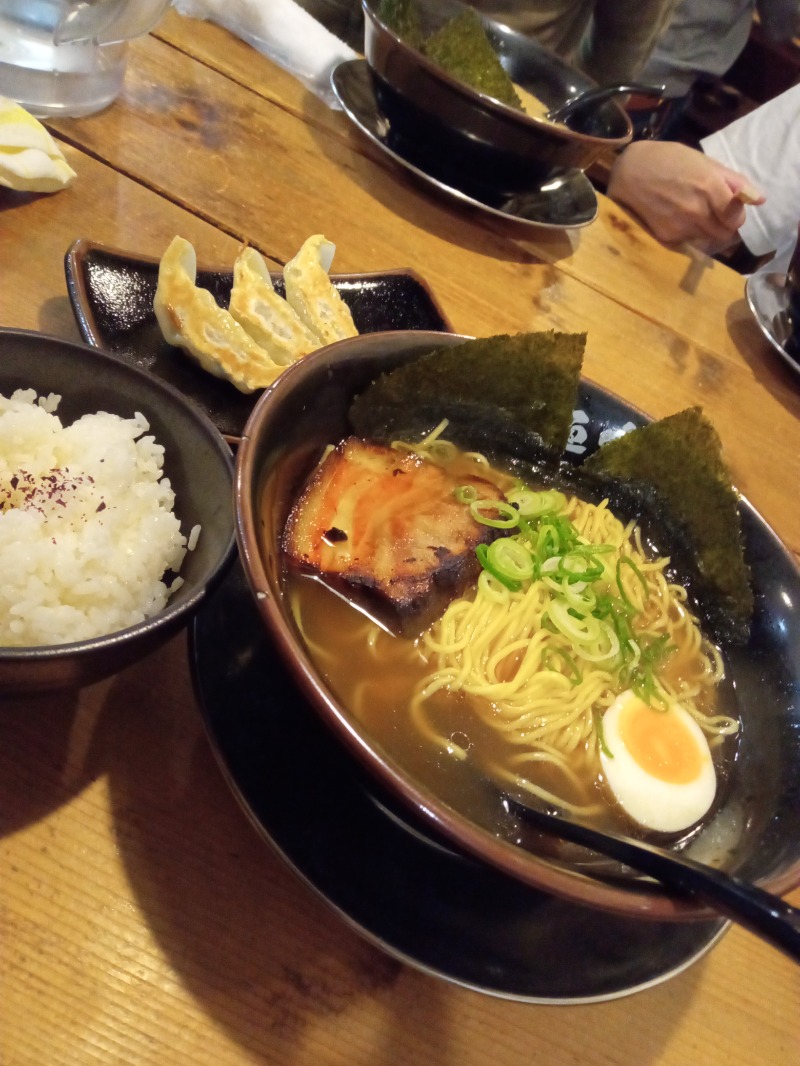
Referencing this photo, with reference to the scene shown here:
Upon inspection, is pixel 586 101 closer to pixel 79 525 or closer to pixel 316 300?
pixel 316 300

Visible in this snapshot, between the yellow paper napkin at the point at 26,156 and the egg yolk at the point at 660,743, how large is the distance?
5.29 ft

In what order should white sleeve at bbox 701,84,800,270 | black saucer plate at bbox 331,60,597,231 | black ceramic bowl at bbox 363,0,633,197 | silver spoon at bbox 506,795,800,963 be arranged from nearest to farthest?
silver spoon at bbox 506,795,800,963 < black ceramic bowl at bbox 363,0,633,197 < black saucer plate at bbox 331,60,597,231 < white sleeve at bbox 701,84,800,270

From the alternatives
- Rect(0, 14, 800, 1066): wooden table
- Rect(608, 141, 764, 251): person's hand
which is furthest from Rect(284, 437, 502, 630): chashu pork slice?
Rect(608, 141, 764, 251): person's hand

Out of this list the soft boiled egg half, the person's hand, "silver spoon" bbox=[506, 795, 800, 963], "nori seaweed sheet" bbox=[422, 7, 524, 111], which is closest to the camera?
"silver spoon" bbox=[506, 795, 800, 963]

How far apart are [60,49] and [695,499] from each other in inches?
75.8

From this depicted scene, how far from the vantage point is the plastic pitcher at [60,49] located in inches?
74.9

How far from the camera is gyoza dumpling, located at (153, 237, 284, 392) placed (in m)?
1.46

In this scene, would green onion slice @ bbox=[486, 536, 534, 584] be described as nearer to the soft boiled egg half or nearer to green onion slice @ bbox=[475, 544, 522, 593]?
green onion slice @ bbox=[475, 544, 522, 593]

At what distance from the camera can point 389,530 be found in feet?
4.25

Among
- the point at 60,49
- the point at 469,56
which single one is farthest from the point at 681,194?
the point at 60,49

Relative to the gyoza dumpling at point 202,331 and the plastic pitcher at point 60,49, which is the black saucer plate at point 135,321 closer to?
the gyoza dumpling at point 202,331

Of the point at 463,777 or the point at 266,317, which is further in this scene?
the point at 266,317

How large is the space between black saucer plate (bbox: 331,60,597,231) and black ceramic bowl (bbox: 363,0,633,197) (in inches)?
1.0

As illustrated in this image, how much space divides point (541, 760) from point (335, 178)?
183cm
